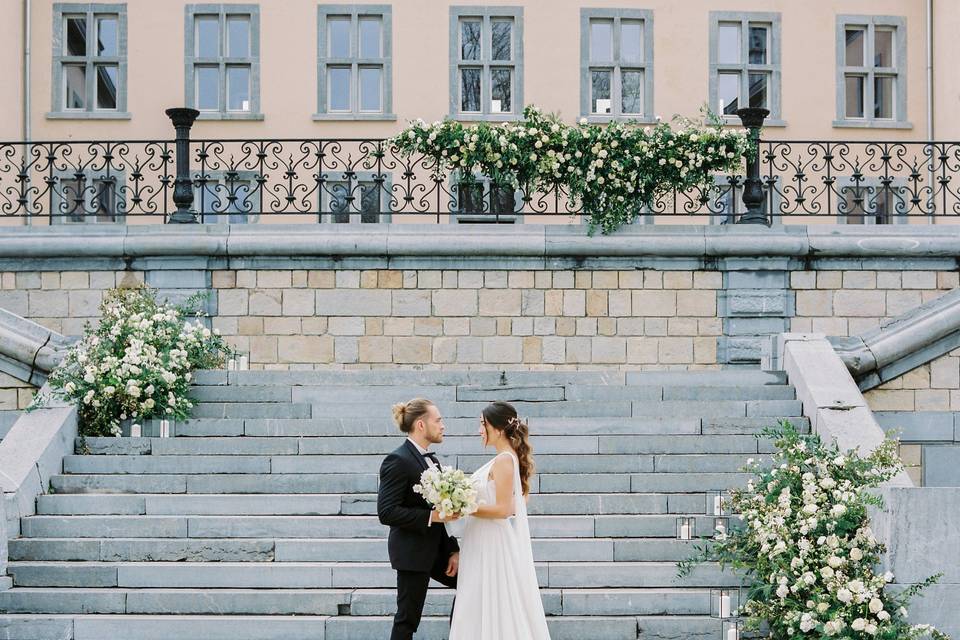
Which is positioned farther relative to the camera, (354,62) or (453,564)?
(354,62)

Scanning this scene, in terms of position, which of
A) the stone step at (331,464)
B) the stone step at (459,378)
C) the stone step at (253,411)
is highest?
the stone step at (459,378)

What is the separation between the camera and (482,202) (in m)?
14.3

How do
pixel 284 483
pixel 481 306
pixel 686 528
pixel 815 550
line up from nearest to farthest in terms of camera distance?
pixel 815 550 → pixel 686 528 → pixel 284 483 → pixel 481 306

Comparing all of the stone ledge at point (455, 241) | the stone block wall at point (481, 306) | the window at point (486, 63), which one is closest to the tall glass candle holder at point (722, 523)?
the stone block wall at point (481, 306)

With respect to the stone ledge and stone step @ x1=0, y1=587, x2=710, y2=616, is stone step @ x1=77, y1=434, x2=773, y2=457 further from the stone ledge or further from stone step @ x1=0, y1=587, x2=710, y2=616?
the stone ledge

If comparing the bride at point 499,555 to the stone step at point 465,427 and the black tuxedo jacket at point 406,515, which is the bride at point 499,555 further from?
the stone step at point 465,427

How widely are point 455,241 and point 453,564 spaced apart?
6.98 m

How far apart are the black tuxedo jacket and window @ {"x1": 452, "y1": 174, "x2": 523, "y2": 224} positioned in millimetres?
6808

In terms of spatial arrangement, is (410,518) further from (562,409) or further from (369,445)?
(562,409)

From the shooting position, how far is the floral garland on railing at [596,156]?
1380cm

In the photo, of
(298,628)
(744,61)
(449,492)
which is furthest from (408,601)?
(744,61)

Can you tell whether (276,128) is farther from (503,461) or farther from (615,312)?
(503,461)

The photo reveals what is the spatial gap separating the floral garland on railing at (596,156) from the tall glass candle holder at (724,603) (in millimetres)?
6020

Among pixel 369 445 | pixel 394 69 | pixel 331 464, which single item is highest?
pixel 394 69
